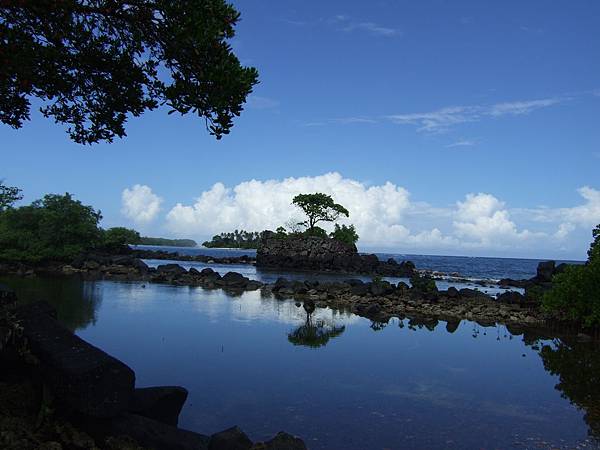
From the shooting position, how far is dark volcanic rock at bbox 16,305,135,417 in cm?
632

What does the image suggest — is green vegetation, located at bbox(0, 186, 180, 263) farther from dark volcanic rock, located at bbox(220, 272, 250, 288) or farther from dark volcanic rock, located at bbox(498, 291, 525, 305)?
dark volcanic rock, located at bbox(498, 291, 525, 305)

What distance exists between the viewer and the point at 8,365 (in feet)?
24.7

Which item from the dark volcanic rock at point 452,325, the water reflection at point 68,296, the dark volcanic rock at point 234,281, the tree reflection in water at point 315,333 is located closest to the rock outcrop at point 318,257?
the dark volcanic rock at point 234,281

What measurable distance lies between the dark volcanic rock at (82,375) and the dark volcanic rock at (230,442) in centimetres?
143

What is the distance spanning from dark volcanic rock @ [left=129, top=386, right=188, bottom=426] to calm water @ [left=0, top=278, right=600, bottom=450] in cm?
49

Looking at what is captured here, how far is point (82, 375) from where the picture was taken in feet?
20.6

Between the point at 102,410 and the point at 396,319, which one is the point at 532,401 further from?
the point at 396,319

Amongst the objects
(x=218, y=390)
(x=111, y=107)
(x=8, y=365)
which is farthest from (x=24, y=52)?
(x=218, y=390)

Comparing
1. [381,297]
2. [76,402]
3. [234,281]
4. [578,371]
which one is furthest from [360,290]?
[76,402]

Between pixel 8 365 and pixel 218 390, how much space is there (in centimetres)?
435

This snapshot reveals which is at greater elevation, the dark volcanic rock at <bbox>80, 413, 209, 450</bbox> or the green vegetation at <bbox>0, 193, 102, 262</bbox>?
the green vegetation at <bbox>0, 193, 102, 262</bbox>

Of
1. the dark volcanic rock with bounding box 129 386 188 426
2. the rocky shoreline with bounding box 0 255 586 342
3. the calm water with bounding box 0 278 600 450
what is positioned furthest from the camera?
the rocky shoreline with bounding box 0 255 586 342

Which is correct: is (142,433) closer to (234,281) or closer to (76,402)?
(76,402)

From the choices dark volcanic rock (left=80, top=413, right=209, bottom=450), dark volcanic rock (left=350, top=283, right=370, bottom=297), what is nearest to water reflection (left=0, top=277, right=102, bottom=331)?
dark volcanic rock (left=80, top=413, right=209, bottom=450)
